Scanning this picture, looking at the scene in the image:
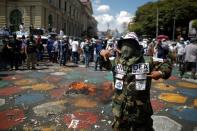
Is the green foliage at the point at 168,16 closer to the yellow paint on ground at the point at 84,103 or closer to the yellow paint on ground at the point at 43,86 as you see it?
the yellow paint on ground at the point at 43,86

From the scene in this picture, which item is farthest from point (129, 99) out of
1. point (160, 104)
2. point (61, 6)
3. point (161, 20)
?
point (161, 20)

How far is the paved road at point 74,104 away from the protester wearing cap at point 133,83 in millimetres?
→ 3033

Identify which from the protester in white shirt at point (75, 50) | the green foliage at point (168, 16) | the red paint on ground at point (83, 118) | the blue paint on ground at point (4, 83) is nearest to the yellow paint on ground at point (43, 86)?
the blue paint on ground at point (4, 83)

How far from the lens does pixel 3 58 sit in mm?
16641

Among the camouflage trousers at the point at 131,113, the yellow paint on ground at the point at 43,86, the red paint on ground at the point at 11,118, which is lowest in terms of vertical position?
the red paint on ground at the point at 11,118

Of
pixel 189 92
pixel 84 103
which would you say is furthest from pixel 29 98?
pixel 189 92

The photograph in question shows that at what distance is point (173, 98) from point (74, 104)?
3.19 metres

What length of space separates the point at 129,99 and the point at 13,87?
792 centimetres

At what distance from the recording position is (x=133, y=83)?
12.9ft

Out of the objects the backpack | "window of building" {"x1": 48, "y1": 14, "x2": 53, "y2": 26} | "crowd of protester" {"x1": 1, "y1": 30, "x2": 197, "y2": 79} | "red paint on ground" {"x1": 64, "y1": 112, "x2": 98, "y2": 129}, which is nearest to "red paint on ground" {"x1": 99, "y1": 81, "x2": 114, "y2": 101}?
"crowd of protester" {"x1": 1, "y1": 30, "x2": 197, "y2": 79}

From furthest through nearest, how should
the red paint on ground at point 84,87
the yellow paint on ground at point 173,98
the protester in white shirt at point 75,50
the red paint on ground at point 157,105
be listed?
the protester in white shirt at point 75,50
the red paint on ground at point 84,87
the yellow paint on ground at point 173,98
the red paint on ground at point 157,105

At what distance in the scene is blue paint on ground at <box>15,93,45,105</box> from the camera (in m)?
9.07

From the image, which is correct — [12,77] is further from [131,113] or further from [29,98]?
[131,113]

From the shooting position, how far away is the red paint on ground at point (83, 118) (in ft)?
23.7
